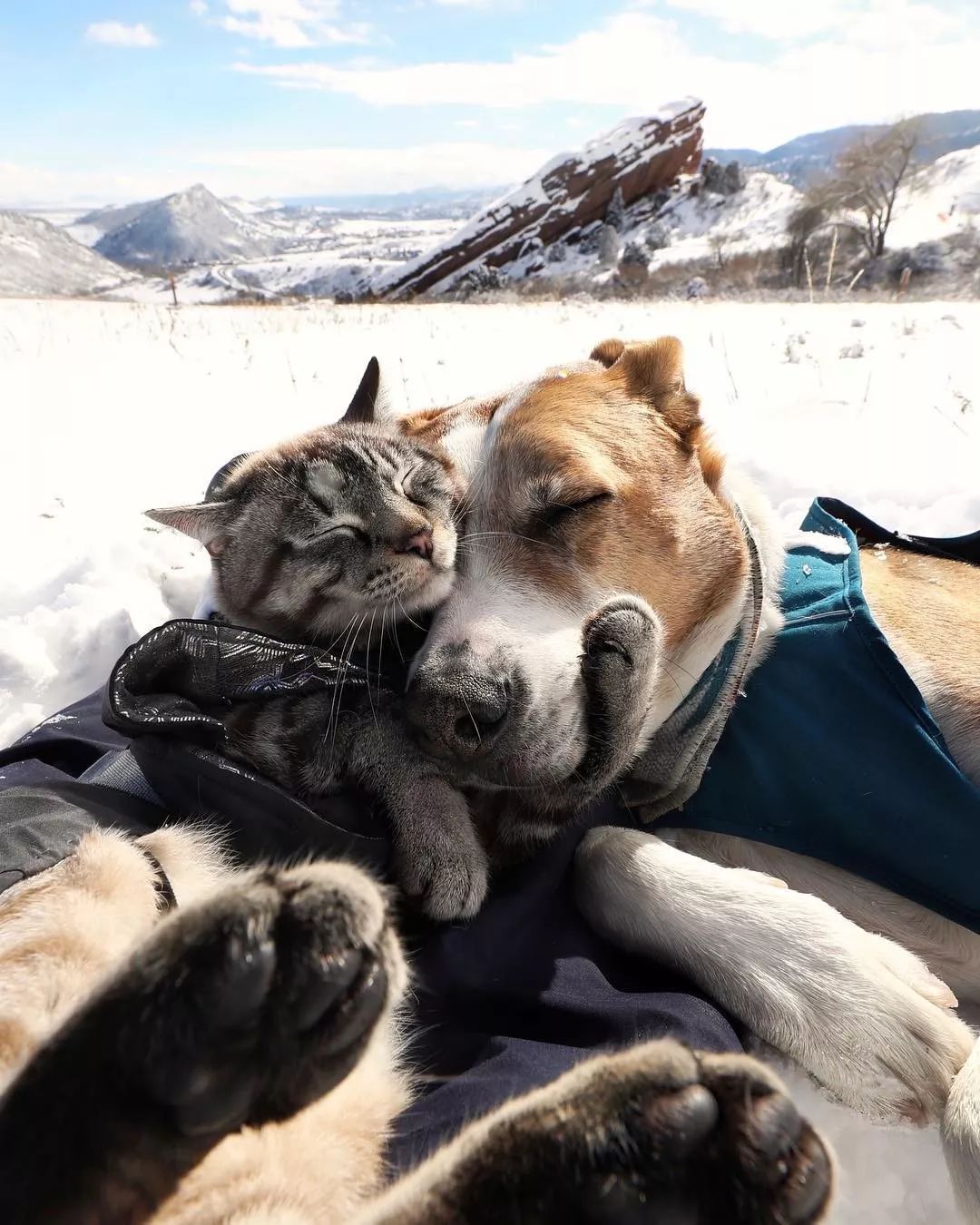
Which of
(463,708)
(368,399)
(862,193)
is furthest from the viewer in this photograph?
(862,193)

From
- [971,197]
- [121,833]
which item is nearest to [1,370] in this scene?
[121,833]

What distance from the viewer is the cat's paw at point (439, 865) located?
1939mm

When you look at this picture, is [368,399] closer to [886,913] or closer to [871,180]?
[886,913]

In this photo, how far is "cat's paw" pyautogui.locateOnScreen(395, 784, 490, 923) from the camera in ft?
6.36

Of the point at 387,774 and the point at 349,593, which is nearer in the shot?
the point at 387,774

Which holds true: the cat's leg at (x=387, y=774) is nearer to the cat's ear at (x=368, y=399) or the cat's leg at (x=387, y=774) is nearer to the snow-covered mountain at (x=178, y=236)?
the cat's ear at (x=368, y=399)

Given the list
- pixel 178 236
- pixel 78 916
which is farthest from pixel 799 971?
pixel 178 236

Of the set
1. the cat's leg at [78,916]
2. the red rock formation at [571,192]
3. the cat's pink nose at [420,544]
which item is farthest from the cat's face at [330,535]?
Answer: the red rock formation at [571,192]

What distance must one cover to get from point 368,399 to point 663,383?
1.12 meters

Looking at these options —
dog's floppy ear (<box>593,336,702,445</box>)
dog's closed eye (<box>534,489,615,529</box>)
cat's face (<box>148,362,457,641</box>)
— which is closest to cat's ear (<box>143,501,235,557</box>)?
cat's face (<box>148,362,457,641</box>)

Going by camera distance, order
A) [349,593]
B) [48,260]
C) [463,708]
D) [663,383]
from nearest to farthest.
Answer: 1. [463,708]
2. [349,593]
3. [663,383]
4. [48,260]

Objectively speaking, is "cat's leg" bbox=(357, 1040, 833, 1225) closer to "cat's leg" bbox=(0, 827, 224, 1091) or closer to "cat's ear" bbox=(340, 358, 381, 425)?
"cat's leg" bbox=(0, 827, 224, 1091)

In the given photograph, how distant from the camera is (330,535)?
2.45 metres

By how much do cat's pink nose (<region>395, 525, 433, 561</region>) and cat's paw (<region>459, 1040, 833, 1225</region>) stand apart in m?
1.43
